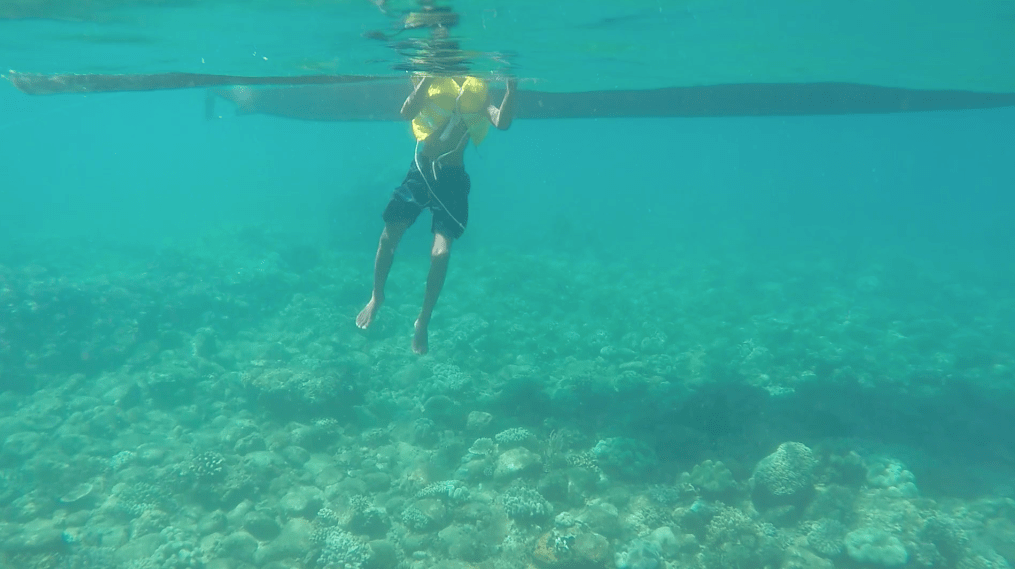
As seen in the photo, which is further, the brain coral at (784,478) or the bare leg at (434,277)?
the brain coral at (784,478)

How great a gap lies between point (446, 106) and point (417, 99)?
1.15 ft

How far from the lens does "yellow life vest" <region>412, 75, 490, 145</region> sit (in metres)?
6.02

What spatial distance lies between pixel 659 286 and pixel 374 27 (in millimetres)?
13604

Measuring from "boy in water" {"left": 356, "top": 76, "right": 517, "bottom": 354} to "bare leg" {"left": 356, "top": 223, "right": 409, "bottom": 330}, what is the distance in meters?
0.01

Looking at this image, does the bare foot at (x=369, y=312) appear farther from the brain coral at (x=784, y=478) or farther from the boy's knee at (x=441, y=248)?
the brain coral at (x=784, y=478)

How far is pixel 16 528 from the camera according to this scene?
704 centimetres

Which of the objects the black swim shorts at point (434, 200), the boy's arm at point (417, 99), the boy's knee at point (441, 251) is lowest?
the boy's knee at point (441, 251)

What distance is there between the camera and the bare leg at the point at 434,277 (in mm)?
5922

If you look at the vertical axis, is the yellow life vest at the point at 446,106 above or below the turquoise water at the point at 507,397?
above

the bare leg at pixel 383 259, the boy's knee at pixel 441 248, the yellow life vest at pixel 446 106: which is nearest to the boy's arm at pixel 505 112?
the yellow life vest at pixel 446 106

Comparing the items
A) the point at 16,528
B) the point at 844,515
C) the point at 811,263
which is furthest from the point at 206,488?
the point at 811,263

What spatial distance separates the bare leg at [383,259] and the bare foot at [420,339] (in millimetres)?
583

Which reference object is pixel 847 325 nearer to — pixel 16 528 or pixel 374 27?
pixel 374 27

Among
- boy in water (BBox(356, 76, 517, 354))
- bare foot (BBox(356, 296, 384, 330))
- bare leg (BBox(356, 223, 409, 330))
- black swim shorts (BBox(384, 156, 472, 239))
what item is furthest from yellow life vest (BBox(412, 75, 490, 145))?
bare foot (BBox(356, 296, 384, 330))
